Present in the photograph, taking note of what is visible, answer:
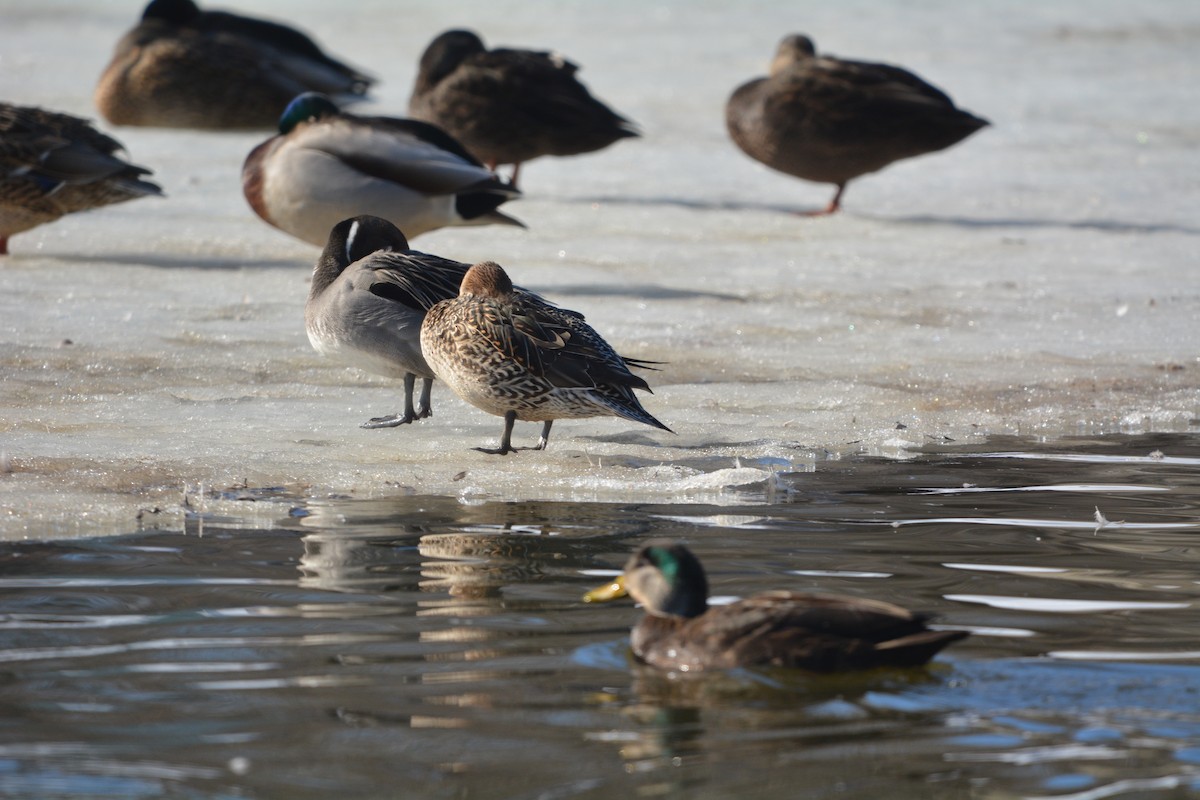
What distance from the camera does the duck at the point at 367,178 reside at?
9031 millimetres

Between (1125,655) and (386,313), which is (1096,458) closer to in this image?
(1125,655)

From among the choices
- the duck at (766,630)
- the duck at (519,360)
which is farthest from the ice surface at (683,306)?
the duck at (766,630)

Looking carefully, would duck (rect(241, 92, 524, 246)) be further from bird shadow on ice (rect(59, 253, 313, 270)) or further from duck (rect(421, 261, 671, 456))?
duck (rect(421, 261, 671, 456))

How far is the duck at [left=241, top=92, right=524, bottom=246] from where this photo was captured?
9031 mm

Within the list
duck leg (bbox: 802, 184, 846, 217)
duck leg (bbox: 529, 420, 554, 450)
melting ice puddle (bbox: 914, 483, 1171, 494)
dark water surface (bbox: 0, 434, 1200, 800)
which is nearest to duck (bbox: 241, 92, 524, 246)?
duck leg (bbox: 529, 420, 554, 450)

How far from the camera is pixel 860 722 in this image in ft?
11.7

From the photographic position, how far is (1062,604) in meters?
4.39

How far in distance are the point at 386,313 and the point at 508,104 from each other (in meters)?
5.82

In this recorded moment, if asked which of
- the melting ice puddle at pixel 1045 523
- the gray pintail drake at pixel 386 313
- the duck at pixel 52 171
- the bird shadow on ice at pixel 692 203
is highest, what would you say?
the bird shadow on ice at pixel 692 203

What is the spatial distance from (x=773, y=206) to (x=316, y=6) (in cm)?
1393

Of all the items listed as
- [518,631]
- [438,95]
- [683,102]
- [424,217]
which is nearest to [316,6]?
[683,102]

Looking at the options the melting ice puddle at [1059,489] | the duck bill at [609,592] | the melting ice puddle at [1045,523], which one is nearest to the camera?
the duck bill at [609,592]

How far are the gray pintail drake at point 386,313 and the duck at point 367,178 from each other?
2129 millimetres

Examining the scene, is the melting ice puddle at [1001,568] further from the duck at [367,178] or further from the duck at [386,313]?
the duck at [367,178]
